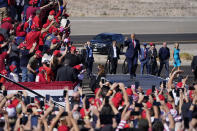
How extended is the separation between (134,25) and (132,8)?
10.4 meters

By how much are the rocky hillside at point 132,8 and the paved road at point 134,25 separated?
10.4 feet

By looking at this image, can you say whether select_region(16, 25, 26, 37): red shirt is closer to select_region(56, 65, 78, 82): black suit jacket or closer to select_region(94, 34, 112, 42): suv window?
select_region(56, 65, 78, 82): black suit jacket

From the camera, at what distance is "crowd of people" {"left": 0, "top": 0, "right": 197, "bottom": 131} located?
1001 cm

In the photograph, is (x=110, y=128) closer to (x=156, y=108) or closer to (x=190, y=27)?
(x=156, y=108)

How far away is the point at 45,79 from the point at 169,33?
35045 mm

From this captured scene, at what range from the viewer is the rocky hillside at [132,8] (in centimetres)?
6206

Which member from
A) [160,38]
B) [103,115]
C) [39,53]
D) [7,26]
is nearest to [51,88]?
[39,53]

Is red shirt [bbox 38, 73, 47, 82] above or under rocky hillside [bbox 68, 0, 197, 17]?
above

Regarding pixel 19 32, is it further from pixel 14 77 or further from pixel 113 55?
pixel 113 55

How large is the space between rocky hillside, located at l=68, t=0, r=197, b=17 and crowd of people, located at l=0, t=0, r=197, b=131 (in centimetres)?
3702

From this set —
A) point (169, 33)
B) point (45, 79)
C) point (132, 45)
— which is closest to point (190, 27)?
point (169, 33)

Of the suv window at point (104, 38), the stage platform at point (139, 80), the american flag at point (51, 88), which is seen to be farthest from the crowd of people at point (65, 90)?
the suv window at point (104, 38)

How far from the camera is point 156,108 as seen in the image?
10781 millimetres

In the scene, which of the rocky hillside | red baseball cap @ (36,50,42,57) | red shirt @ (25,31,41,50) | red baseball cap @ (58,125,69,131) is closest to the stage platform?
red shirt @ (25,31,41,50)
